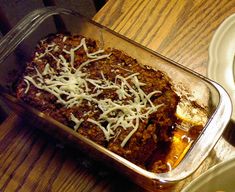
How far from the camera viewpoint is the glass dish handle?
112 cm

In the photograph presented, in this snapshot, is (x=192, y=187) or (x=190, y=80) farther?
(x=190, y=80)

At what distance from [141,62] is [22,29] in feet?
1.02

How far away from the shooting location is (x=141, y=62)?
113 cm

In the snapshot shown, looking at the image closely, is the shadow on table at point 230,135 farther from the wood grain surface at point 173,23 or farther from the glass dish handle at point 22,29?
the glass dish handle at point 22,29

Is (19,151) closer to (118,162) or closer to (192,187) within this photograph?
(118,162)

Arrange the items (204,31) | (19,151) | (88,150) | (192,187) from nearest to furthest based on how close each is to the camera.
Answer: (192,187), (88,150), (19,151), (204,31)

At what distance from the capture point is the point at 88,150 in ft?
3.26

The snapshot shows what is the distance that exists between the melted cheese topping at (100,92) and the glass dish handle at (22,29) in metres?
0.09

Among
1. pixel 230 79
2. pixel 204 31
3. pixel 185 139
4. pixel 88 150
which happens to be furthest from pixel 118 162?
pixel 204 31

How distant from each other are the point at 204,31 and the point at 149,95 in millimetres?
324

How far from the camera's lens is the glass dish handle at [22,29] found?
1119mm

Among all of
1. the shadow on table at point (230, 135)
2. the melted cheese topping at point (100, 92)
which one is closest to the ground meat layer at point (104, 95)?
the melted cheese topping at point (100, 92)

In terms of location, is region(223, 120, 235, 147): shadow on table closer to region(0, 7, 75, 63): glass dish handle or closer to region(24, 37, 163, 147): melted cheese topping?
region(24, 37, 163, 147): melted cheese topping

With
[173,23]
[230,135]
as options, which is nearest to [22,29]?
[173,23]
